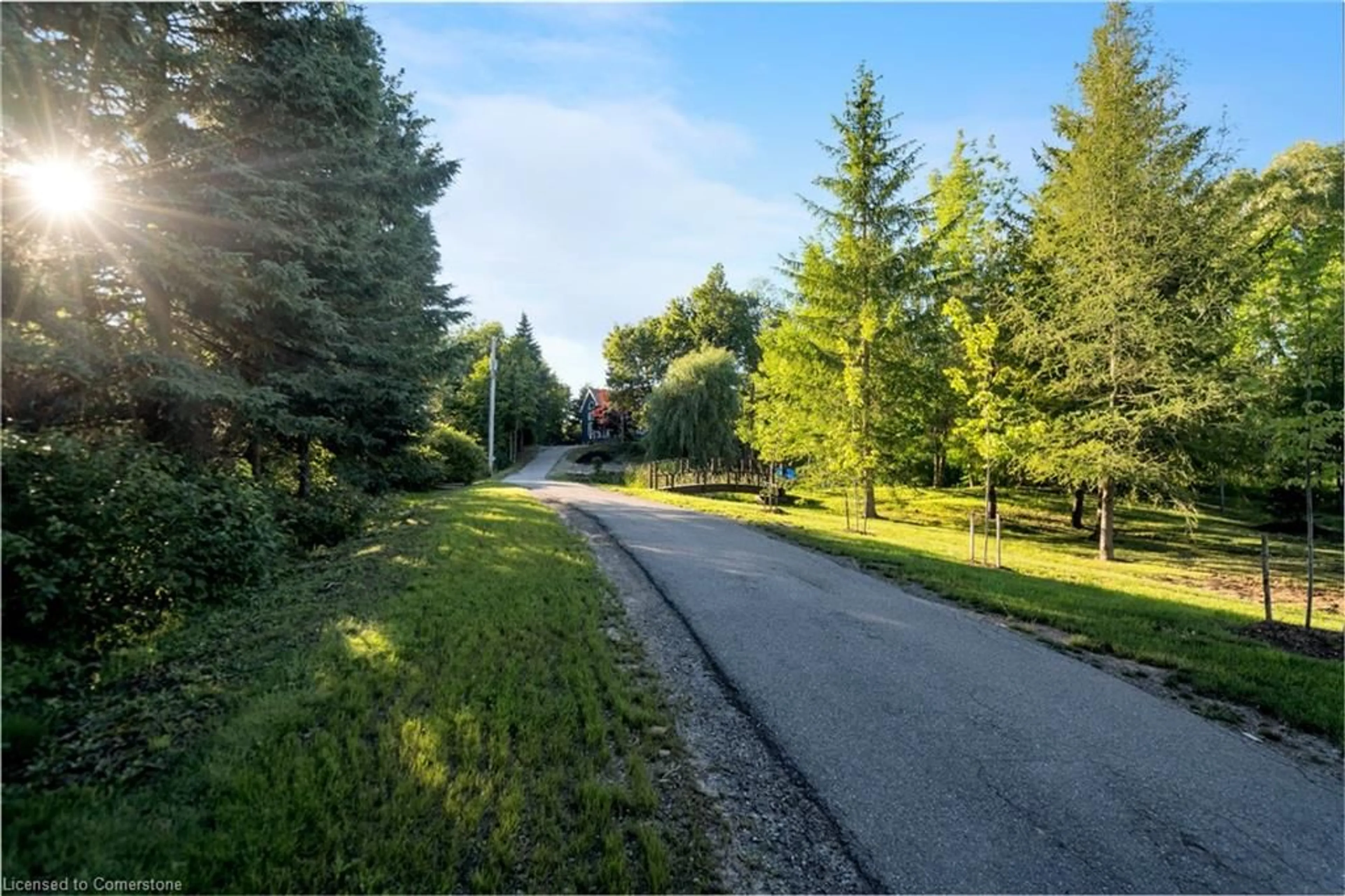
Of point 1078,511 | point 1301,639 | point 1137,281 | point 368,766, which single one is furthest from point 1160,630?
point 1078,511

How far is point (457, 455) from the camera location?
24.0 m

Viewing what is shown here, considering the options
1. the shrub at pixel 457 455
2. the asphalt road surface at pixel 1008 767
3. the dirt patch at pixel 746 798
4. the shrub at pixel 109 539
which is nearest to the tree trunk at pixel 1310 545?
the asphalt road surface at pixel 1008 767

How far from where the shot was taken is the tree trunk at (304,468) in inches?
388

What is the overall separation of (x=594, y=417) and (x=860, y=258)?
41.0m

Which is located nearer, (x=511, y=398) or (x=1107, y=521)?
(x=1107, y=521)

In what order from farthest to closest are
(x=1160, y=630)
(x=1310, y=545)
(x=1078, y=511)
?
(x=1078, y=511) < (x=1310, y=545) < (x=1160, y=630)

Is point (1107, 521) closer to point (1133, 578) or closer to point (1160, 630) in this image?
point (1133, 578)

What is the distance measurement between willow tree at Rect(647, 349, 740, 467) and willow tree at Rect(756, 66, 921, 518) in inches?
486


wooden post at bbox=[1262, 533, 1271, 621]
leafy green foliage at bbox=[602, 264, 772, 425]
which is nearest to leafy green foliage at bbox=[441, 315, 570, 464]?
leafy green foliage at bbox=[602, 264, 772, 425]

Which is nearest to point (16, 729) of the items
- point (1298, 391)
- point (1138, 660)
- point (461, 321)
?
point (1138, 660)

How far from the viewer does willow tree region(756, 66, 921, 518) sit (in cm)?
1683

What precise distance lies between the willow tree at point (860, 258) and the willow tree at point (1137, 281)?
414 centimetres

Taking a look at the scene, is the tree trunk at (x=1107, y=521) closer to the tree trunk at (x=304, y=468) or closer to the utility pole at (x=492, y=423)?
the tree trunk at (x=304, y=468)

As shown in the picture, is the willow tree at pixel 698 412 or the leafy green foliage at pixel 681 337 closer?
the willow tree at pixel 698 412
